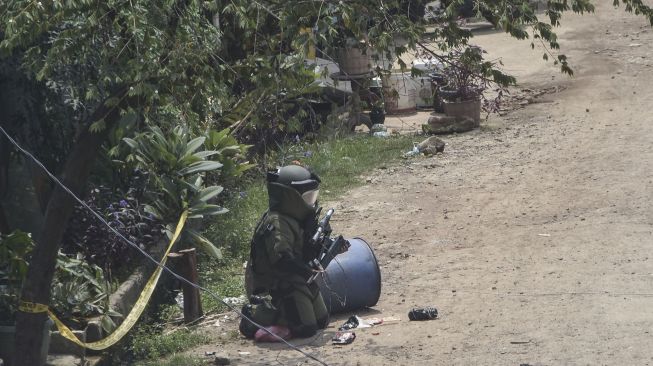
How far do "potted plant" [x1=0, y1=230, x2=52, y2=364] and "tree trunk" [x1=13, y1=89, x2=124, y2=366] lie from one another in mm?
348

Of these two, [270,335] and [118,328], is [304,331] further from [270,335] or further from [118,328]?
[118,328]

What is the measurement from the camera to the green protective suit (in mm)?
8289

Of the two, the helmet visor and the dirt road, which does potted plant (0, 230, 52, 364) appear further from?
the helmet visor

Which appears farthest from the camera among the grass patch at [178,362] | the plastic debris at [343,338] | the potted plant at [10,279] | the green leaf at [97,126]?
the plastic debris at [343,338]

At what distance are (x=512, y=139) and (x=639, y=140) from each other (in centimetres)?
195

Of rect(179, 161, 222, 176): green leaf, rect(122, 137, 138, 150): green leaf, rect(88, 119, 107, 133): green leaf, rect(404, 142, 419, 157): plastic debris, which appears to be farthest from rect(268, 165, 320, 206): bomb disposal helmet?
rect(404, 142, 419, 157): plastic debris

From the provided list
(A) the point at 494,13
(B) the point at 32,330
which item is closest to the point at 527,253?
(A) the point at 494,13

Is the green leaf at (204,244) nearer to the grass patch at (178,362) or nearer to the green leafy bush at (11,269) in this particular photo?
the grass patch at (178,362)

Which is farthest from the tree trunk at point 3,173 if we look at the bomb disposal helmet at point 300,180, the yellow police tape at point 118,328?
the bomb disposal helmet at point 300,180

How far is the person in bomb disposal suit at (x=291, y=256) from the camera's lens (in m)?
8.31

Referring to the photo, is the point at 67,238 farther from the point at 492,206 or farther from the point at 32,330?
the point at 492,206

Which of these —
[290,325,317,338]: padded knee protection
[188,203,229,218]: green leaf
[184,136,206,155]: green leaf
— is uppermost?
[184,136,206,155]: green leaf

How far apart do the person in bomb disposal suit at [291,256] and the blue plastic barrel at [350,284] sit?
32 cm

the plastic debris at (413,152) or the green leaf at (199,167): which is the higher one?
the green leaf at (199,167)
